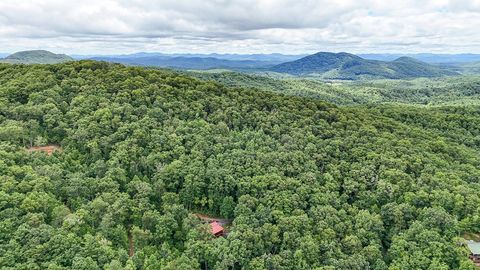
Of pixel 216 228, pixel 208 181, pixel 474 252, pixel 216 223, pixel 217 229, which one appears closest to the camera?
pixel 474 252

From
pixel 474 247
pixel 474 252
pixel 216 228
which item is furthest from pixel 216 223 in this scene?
pixel 474 247

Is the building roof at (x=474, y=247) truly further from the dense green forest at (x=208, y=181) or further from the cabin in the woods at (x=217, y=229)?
the cabin in the woods at (x=217, y=229)

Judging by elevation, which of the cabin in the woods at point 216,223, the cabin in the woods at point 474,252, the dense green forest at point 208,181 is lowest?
the cabin in the woods at point 474,252

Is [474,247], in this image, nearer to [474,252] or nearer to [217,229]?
[474,252]

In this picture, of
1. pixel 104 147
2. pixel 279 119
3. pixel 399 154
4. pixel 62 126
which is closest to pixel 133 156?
pixel 104 147

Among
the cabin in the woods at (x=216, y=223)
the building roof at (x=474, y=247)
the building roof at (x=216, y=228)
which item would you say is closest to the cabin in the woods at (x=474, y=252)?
the building roof at (x=474, y=247)

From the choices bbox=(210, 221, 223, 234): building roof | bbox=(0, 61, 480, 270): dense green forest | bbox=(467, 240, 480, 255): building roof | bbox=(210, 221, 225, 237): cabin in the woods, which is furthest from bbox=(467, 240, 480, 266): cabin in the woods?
bbox=(210, 221, 223, 234): building roof
